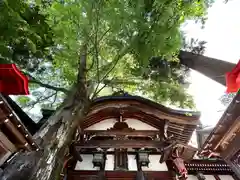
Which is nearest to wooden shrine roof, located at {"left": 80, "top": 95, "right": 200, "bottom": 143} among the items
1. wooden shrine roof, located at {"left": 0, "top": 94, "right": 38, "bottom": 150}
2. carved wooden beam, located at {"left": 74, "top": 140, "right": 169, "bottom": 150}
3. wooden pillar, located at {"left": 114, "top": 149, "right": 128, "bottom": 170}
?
carved wooden beam, located at {"left": 74, "top": 140, "right": 169, "bottom": 150}

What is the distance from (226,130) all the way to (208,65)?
474cm

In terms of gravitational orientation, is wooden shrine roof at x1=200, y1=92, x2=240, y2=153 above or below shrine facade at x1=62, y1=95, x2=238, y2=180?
below

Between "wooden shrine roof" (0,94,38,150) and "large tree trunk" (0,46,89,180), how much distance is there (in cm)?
24

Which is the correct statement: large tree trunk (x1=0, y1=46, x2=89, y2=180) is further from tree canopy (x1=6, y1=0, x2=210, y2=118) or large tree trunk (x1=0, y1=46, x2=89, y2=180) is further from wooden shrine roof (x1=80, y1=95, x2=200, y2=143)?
wooden shrine roof (x1=80, y1=95, x2=200, y2=143)

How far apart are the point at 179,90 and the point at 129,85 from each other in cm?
244

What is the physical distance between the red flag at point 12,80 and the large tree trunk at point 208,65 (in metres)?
6.29

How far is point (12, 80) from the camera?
13.0ft

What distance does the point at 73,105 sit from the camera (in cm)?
566

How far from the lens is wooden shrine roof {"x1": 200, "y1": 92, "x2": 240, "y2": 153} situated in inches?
186

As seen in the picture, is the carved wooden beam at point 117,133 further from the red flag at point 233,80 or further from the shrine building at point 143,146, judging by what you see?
the red flag at point 233,80

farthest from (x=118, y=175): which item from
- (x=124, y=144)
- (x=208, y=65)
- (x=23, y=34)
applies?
(x=208, y=65)

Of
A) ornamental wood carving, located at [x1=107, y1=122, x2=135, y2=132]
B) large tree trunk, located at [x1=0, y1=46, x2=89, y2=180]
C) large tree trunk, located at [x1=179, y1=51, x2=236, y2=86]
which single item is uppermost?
large tree trunk, located at [x1=179, y1=51, x2=236, y2=86]

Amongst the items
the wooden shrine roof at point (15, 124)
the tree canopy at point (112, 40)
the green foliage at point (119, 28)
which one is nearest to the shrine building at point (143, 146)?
the tree canopy at point (112, 40)

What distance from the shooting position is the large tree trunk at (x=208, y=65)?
7.72m
